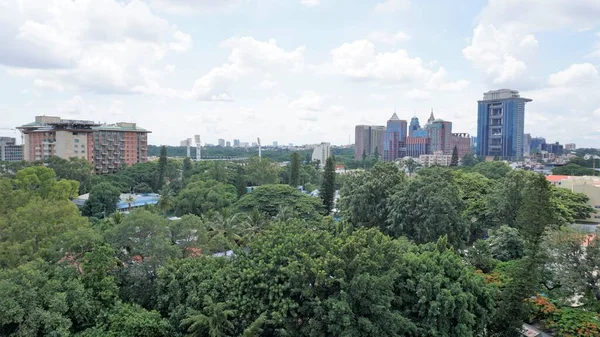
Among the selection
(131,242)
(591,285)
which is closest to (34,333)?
(131,242)

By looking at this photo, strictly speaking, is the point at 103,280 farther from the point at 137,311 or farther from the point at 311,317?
the point at 311,317

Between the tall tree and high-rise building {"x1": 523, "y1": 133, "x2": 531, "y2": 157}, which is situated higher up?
high-rise building {"x1": 523, "y1": 133, "x2": 531, "y2": 157}

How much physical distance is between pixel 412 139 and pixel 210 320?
336 ft

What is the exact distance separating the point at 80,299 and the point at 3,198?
9.13 meters

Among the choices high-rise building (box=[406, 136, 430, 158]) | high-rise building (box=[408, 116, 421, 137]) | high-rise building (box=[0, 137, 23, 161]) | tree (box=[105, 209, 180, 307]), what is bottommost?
tree (box=[105, 209, 180, 307])

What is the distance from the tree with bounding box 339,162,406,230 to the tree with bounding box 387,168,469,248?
0.72m

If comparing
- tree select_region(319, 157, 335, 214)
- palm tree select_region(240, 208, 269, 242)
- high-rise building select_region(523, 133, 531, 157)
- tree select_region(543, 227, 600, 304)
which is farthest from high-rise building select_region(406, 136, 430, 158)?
tree select_region(543, 227, 600, 304)

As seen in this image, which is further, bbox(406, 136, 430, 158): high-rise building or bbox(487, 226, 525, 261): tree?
bbox(406, 136, 430, 158): high-rise building

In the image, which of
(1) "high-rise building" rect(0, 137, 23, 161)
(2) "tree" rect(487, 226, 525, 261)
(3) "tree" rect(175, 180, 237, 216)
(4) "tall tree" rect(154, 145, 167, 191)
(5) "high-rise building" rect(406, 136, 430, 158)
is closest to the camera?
(2) "tree" rect(487, 226, 525, 261)

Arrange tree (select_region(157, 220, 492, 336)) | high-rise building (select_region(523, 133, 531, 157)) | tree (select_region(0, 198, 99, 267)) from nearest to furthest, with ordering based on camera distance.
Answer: tree (select_region(157, 220, 492, 336))
tree (select_region(0, 198, 99, 267))
high-rise building (select_region(523, 133, 531, 157))

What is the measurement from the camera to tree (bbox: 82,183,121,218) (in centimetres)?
3059

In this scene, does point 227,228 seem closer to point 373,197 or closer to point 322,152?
point 373,197

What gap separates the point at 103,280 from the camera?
10.2 metres

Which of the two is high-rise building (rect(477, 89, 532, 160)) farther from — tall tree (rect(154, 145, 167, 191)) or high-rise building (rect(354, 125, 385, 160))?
tall tree (rect(154, 145, 167, 191))
